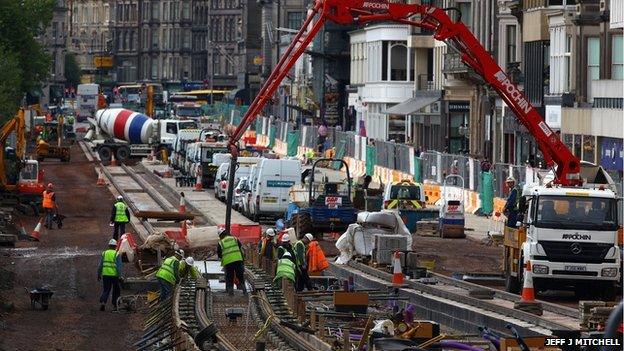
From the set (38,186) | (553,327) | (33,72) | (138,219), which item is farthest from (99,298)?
(33,72)

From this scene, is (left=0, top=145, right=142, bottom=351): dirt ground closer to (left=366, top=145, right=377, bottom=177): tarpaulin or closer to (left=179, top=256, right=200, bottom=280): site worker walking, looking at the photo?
(left=179, top=256, right=200, bottom=280): site worker walking

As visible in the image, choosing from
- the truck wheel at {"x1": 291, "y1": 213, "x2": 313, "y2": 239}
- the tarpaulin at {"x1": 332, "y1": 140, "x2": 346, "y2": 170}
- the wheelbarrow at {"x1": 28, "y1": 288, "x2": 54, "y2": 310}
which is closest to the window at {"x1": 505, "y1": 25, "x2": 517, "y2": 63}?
the tarpaulin at {"x1": 332, "y1": 140, "x2": 346, "y2": 170}

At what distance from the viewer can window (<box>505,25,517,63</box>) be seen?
80.4m

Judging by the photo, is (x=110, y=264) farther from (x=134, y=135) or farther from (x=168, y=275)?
(x=134, y=135)

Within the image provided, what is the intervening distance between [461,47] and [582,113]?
71.8 ft

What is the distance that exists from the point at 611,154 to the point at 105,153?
60636 mm

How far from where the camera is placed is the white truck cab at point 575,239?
36.8 meters

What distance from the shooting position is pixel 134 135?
119 m

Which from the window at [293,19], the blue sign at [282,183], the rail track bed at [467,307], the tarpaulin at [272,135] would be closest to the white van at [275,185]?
the blue sign at [282,183]

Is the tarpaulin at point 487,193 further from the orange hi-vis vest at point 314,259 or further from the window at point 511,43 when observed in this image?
the orange hi-vis vest at point 314,259

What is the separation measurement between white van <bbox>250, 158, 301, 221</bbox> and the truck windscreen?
26.2 m

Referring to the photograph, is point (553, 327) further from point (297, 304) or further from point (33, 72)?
point (33, 72)

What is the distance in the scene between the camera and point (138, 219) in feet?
217

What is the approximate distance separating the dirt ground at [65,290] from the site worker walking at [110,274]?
12.6 inches
